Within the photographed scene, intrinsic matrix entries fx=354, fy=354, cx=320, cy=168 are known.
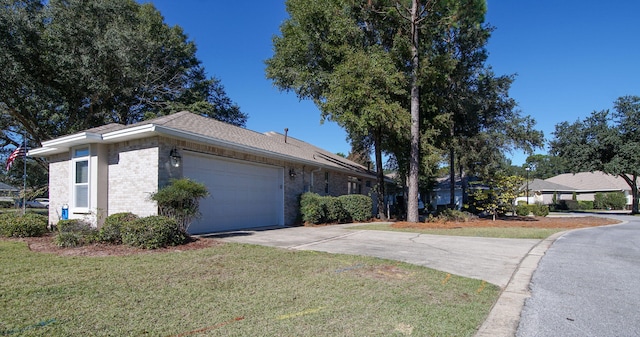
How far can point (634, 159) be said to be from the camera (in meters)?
27.4

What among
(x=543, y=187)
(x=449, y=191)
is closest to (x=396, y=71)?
(x=449, y=191)

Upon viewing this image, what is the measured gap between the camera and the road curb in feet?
11.8

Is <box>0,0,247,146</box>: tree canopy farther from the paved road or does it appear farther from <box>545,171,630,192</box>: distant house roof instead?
<box>545,171,630,192</box>: distant house roof

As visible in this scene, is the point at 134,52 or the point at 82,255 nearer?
the point at 82,255

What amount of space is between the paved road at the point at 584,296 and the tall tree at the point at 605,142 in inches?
1009

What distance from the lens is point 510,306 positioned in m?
4.40

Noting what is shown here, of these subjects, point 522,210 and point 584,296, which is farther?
point 522,210

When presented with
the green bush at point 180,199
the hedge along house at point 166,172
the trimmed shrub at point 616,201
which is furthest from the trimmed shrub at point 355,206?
the trimmed shrub at point 616,201

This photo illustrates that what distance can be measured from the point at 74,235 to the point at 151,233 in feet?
A: 6.96

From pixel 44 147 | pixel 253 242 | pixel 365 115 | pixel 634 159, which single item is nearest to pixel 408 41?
pixel 365 115

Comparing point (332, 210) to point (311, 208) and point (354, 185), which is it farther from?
point (354, 185)

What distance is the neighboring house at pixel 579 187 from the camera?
44.8 meters

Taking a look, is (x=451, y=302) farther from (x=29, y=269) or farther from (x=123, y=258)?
(x=29, y=269)

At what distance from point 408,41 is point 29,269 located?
16200mm
